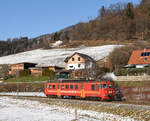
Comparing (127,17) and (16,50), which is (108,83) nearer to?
(127,17)

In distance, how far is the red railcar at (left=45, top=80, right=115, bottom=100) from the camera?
28.1 m

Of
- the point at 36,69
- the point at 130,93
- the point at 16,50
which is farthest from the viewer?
the point at 16,50

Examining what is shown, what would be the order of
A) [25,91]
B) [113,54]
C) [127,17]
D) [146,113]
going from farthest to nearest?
[127,17], [113,54], [25,91], [146,113]

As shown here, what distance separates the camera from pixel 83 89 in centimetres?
3017

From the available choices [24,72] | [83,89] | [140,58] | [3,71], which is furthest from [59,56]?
[83,89]

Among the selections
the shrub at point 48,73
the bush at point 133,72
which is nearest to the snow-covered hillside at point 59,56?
the shrub at point 48,73

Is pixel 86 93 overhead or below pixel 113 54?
below

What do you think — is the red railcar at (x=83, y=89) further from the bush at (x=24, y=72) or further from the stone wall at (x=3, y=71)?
the stone wall at (x=3, y=71)

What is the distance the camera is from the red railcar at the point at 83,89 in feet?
92.1

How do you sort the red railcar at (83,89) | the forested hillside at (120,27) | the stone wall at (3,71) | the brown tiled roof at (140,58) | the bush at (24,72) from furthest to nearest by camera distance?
the forested hillside at (120,27) < the stone wall at (3,71) < the bush at (24,72) < the brown tiled roof at (140,58) < the red railcar at (83,89)

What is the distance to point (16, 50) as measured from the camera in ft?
502

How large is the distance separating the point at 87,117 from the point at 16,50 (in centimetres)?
13933

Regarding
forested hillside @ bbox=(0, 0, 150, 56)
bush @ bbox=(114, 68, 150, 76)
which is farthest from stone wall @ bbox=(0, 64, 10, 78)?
forested hillside @ bbox=(0, 0, 150, 56)

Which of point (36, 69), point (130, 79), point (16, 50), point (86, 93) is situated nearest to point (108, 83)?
point (86, 93)
